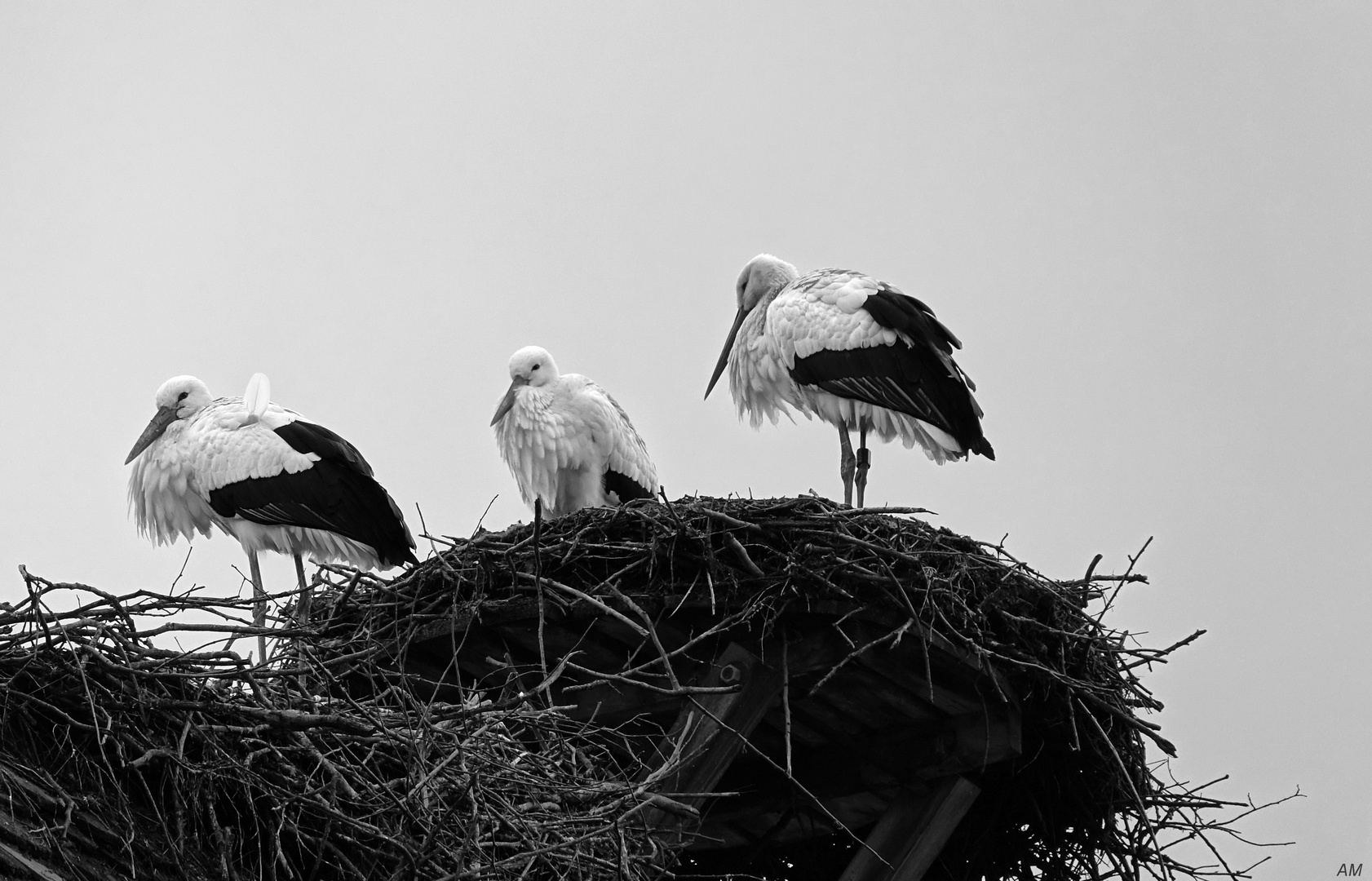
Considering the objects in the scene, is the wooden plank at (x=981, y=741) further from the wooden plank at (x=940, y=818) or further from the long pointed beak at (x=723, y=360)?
the long pointed beak at (x=723, y=360)

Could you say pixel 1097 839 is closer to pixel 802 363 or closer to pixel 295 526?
pixel 802 363

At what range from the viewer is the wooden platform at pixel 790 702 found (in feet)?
15.0

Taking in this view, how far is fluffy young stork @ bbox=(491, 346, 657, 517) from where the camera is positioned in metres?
7.36

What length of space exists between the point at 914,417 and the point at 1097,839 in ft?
7.03

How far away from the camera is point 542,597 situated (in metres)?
4.66

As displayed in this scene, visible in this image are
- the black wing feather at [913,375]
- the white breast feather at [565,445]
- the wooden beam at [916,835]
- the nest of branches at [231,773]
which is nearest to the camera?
the nest of branches at [231,773]

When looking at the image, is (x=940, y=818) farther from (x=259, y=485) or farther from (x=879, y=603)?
(x=259, y=485)

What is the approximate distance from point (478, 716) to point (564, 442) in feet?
13.0

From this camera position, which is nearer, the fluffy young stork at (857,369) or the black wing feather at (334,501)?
the fluffy young stork at (857,369)

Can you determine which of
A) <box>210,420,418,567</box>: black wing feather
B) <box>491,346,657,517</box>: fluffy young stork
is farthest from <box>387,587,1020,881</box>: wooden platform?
<box>210,420,418,567</box>: black wing feather

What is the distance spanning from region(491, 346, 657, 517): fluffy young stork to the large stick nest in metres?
2.12

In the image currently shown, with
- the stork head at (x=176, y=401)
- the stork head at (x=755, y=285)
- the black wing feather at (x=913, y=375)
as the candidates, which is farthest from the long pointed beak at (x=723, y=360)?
the stork head at (x=176, y=401)

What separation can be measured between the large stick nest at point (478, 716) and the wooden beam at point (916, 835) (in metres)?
0.25

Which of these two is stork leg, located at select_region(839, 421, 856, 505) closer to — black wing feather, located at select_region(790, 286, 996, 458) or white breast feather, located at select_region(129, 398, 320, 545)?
black wing feather, located at select_region(790, 286, 996, 458)
